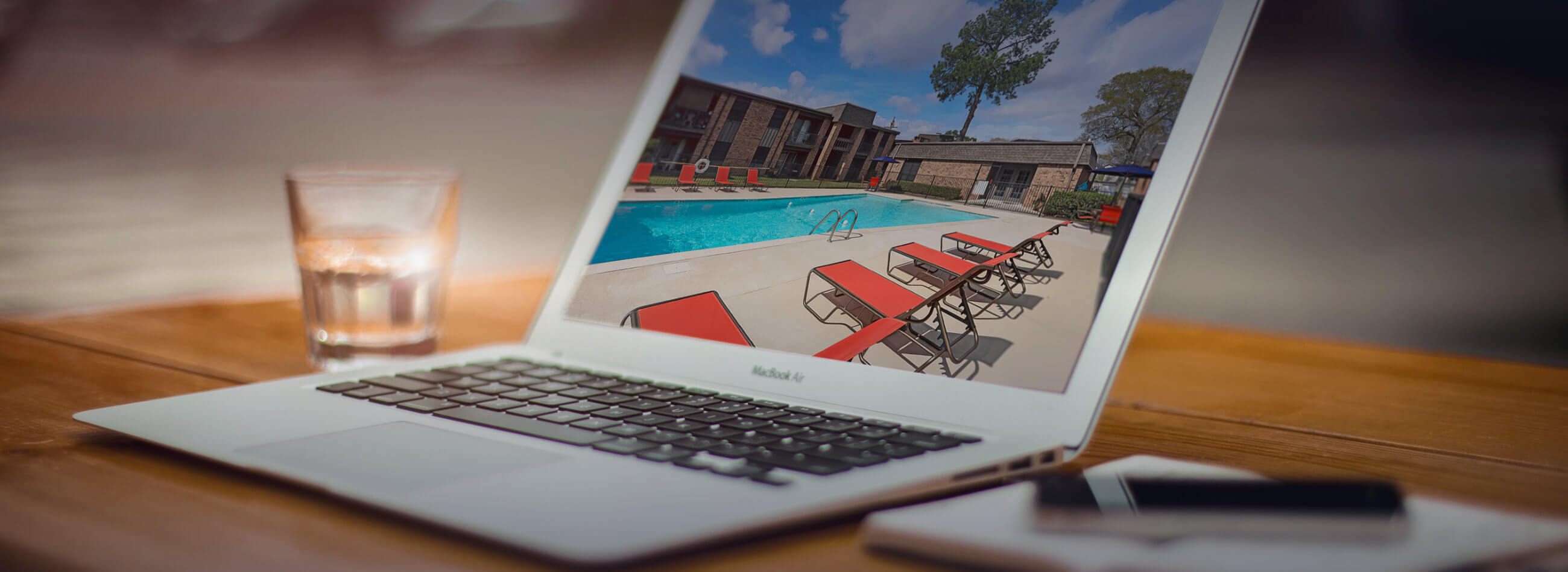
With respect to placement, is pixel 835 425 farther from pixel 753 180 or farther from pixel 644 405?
pixel 753 180

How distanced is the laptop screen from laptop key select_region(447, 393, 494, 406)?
0.51 ft

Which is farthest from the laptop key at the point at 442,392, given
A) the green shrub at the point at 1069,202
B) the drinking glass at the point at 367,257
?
the green shrub at the point at 1069,202

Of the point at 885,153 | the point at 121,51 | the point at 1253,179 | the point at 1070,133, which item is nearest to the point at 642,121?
the point at 885,153

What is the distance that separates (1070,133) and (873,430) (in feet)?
0.86

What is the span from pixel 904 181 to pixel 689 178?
0.69 ft

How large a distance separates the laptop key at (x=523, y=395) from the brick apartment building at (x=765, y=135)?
0.27 meters

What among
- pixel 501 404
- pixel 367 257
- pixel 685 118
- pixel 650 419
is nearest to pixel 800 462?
pixel 650 419

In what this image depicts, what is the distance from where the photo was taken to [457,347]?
0.86 meters

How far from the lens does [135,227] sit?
1.69 m

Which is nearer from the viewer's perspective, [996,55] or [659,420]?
[659,420]

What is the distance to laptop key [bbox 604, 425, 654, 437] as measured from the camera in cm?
41

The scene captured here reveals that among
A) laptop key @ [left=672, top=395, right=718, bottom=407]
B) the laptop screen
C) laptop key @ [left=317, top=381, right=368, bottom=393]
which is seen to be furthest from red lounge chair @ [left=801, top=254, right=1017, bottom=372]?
laptop key @ [left=317, top=381, right=368, bottom=393]

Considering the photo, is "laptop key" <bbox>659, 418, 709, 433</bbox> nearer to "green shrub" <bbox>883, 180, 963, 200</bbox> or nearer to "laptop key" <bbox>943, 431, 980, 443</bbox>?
"laptop key" <bbox>943, 431, 980, 443</bbox>

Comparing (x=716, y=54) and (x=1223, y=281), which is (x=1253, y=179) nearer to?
(x=1223, y=281)
